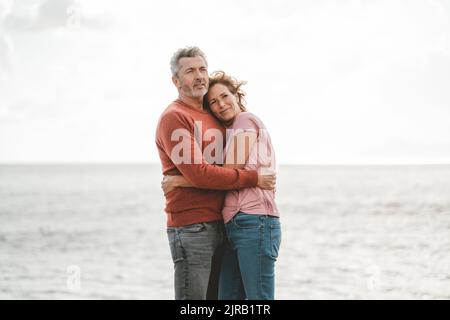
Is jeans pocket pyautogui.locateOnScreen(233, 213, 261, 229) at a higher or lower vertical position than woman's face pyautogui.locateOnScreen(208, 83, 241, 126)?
lower

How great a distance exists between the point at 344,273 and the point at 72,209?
1788 cm

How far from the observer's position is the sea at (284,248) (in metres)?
12.9

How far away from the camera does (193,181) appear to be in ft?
9.02

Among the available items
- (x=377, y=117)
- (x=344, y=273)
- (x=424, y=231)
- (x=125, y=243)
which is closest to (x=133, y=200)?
(x=125, y=243)

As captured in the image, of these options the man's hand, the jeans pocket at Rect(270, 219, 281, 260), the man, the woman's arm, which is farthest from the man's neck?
the jeans pocket at Rect(270, 219, 281, 260)

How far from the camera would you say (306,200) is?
3234cm

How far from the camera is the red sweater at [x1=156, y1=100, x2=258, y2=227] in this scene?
2742 mm

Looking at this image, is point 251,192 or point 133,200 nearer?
point 251,192

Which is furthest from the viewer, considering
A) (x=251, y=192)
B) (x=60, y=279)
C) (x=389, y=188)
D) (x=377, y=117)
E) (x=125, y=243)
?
(x=377, y=117)

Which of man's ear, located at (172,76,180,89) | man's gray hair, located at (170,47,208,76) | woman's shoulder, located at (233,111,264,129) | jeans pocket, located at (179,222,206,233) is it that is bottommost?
jeans pocket, located at (179,222,206,233)

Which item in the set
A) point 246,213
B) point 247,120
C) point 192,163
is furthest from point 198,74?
point 246,213

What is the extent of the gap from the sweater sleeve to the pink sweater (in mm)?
56

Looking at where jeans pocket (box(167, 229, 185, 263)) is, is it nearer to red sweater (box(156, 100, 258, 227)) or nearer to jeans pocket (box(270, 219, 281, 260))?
red sweater (box(156, 100, 258, 227))

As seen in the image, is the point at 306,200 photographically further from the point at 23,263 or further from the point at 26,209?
the point at 23,263
